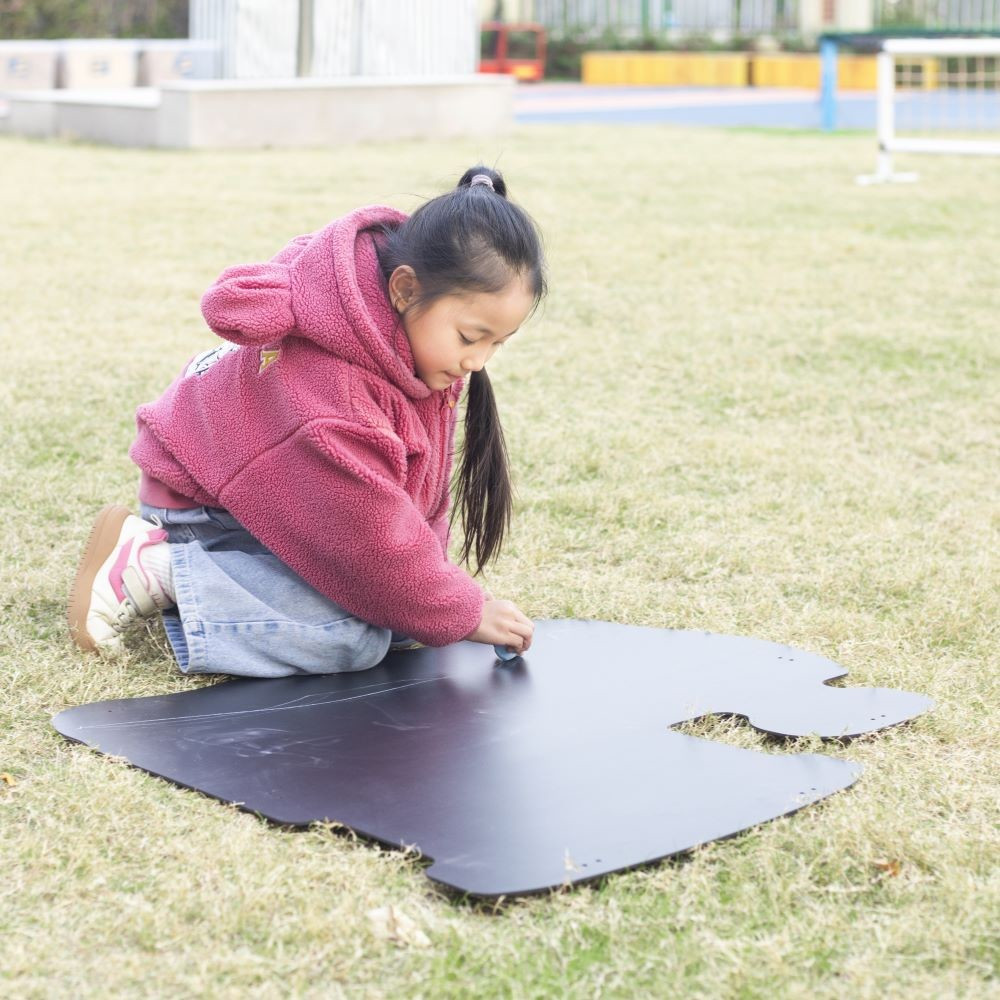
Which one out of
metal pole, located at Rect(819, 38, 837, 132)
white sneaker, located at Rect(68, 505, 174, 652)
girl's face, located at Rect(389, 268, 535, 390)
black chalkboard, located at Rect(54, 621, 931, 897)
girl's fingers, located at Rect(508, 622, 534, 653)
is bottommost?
black chalkboard, located at Rect(54, 621, 931, 897)

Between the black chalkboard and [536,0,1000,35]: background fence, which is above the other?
[536,0,1000,35]: background fence

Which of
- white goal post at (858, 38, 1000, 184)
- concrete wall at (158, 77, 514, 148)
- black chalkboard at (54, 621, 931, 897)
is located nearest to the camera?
black chalkboard at (54, 621, 931, 897)

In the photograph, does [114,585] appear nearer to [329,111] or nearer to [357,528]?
[357,528]

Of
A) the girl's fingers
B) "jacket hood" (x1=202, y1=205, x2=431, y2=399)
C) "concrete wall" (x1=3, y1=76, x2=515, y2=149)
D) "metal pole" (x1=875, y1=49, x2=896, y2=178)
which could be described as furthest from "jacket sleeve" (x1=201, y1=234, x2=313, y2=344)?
"concrete wall" (x1=3, y1=76, x2=515, y2=149)

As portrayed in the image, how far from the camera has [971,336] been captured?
201 inches

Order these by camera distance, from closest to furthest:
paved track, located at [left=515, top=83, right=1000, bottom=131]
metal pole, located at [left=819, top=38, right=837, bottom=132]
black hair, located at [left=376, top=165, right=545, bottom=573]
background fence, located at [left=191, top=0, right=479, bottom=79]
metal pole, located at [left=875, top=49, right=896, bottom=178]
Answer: black hair, located at [left=376, top=165, right=545, bottom=573], metal pole, located at [left=875, top=49, right=896, bottom=178], background fence, located at [left=191, top=0, right=479, bottom=79], metal pole, located at [left=819, top=38, right=837, bottom=132], paved track, located at [left=515, top=83, right=1000, bottom=131]

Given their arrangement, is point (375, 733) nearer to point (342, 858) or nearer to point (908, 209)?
point (342, 858)

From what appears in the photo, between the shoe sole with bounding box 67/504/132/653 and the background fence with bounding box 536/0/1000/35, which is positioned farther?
the background fence with bounding box 536/0/1000/35

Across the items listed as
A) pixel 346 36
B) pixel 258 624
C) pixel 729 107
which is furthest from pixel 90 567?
pixel 729 107

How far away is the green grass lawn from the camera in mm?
1633

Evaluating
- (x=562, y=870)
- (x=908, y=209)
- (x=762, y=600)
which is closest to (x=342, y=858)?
(x=562, y=870)

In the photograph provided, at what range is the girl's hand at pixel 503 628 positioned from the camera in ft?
7.95

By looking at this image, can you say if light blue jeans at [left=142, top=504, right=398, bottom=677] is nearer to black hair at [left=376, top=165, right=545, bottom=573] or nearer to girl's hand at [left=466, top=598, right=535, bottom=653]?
girl's hand at [left=466, top=598, right=535, bottom=653]

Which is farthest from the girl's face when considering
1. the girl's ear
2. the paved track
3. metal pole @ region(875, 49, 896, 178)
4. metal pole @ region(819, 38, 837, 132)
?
the paved track
